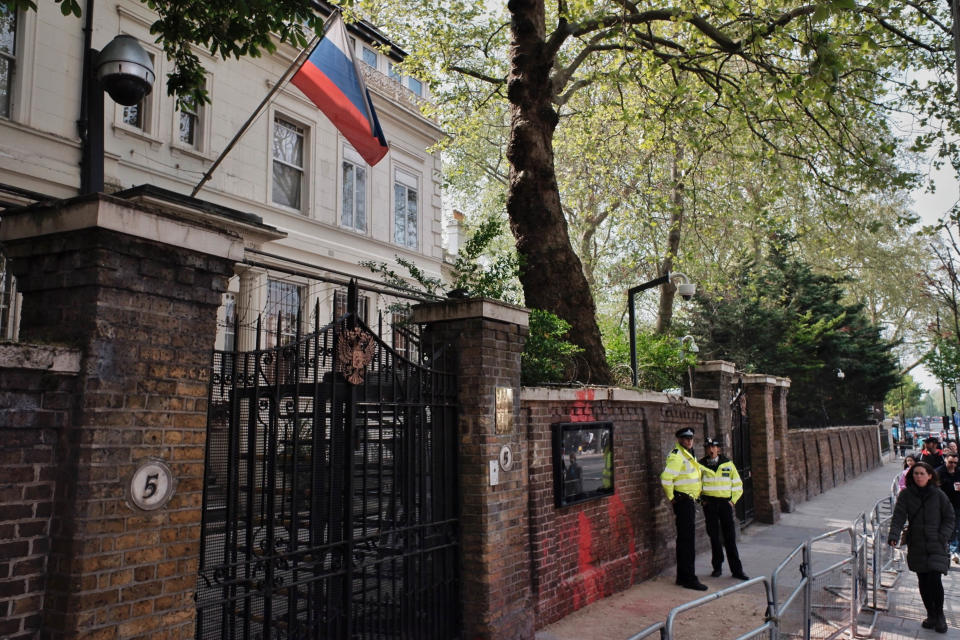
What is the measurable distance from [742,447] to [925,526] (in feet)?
22.4

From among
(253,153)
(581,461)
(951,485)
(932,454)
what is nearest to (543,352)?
(581,461)

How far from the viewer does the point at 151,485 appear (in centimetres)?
Answer: 349

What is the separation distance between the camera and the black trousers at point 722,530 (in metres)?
9.66

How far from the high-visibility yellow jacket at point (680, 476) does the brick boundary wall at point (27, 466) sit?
Answer: 7.73 metres

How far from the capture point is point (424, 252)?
19828 mm

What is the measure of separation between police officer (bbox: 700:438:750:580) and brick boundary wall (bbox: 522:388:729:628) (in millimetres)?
634

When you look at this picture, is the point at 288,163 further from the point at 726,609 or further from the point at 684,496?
the point at 726,609

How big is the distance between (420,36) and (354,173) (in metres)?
3.87

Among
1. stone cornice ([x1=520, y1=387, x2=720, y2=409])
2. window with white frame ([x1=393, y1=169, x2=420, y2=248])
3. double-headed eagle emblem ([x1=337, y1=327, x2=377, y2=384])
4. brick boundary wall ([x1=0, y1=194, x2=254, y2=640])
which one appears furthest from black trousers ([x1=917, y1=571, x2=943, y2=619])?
window with white frame ([x1=393, y1=169, x2=420, y2=248])

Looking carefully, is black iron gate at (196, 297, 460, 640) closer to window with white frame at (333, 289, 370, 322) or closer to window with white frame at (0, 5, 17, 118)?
window with white frame at (333, 289, 370, 322)

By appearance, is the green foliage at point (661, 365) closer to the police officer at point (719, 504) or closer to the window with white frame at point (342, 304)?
the police officer at point (719, 504)

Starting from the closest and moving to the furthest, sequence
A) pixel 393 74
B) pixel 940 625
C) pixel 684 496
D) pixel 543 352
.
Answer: pixel 940 625, pixel 543 352, pixel 684 496, pixel 393 74

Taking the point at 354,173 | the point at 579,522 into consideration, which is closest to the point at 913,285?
the point at 354,173

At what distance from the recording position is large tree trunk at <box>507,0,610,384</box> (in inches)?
413
